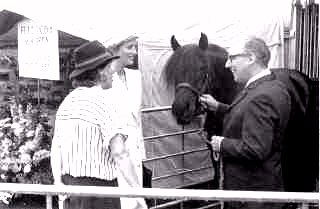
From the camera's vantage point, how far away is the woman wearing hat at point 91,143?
298cm

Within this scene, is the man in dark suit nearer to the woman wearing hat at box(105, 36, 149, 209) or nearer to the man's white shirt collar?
the man's white shirt collar

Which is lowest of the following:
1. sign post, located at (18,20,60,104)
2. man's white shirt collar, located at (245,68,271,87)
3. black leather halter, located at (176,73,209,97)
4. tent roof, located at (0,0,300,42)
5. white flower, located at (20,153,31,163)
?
white flower, located at (20,153,31,163)

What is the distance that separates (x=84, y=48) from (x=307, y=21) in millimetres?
2067

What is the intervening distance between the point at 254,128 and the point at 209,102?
1.05 metres

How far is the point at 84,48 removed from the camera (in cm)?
329

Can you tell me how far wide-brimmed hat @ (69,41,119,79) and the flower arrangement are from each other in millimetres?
2308

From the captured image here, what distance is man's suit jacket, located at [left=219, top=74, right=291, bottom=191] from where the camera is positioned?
3.15 meters

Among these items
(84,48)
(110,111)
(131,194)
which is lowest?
(131,194)

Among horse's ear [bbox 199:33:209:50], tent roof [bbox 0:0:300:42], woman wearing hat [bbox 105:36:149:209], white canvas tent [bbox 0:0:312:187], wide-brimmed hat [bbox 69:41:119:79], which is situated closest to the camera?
wide-brimmed hat [bbox 69:41:119:79]

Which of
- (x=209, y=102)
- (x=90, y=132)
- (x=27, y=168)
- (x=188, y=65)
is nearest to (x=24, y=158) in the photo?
(x=27, y=168)

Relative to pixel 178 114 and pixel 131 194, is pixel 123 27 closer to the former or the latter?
pixel 178 114

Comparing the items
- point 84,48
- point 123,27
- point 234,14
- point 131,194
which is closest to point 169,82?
point 123,27

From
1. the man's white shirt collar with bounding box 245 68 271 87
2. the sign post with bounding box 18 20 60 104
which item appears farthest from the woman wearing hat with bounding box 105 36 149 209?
the sign post with bounding box 18 20 60 104

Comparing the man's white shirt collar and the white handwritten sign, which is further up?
the white handwritten sign
